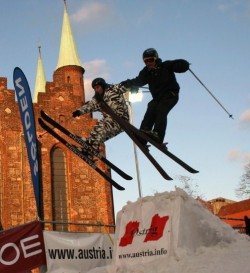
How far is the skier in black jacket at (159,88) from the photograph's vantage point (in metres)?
6.62

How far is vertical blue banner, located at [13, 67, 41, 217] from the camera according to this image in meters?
8.86

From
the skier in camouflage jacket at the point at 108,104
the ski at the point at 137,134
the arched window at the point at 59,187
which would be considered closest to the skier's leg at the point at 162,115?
the ski at the point at 137,134

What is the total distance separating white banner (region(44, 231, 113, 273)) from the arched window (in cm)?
1412

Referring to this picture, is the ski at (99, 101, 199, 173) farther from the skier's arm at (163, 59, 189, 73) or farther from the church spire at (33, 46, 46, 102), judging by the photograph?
the church spire at (33, 46, 46, 102)

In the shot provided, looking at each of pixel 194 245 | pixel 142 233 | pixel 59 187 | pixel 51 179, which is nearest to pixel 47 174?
pixel 51 179

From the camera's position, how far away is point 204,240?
5.20m

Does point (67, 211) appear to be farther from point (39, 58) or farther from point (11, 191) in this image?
point (39, 58)

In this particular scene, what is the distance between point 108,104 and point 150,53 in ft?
3.48

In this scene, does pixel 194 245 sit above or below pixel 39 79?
below

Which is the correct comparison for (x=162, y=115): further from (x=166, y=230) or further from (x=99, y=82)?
(x=166, y=230)

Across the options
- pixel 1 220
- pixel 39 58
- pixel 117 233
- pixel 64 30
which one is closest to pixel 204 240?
pixel 117 233

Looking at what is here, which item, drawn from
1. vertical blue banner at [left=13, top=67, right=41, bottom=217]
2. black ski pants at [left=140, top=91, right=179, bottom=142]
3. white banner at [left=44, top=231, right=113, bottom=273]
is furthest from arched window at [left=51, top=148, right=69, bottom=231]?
black ski pants at [left=140, top=91, right=179, bottom=142]

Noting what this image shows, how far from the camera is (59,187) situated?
23312 millimetres

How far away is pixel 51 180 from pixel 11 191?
7.34ft
